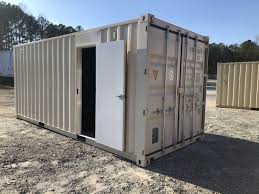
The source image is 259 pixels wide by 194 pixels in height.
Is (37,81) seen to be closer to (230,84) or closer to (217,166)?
(217,166)

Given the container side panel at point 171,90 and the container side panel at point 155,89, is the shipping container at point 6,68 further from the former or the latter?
the container side panel at point 155,89

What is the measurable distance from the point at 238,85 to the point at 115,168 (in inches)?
432

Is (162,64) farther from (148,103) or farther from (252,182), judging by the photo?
(252,182)

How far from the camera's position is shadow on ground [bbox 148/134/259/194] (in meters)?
4.31

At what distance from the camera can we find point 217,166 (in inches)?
202

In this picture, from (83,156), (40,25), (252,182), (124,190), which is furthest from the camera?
(40,25)

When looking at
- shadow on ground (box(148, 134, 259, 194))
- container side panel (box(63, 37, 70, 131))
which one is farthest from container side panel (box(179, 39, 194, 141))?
container side panel (box(63, 37, 70, 131))

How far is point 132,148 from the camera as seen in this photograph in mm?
5258

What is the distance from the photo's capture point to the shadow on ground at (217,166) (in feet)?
14.1

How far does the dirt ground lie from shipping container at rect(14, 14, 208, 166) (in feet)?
1.23

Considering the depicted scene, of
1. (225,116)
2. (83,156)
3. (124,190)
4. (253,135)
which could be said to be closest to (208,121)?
(225,116)

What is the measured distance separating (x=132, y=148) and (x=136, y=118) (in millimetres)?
649

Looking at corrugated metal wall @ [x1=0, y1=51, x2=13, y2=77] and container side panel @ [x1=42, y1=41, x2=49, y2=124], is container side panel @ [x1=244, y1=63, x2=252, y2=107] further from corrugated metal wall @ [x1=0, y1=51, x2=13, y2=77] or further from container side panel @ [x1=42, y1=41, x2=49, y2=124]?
corrugated metal wall @ [x1=0, y1=51, x2=13, y2=77]

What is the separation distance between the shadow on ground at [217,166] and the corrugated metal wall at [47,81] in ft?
9.79
